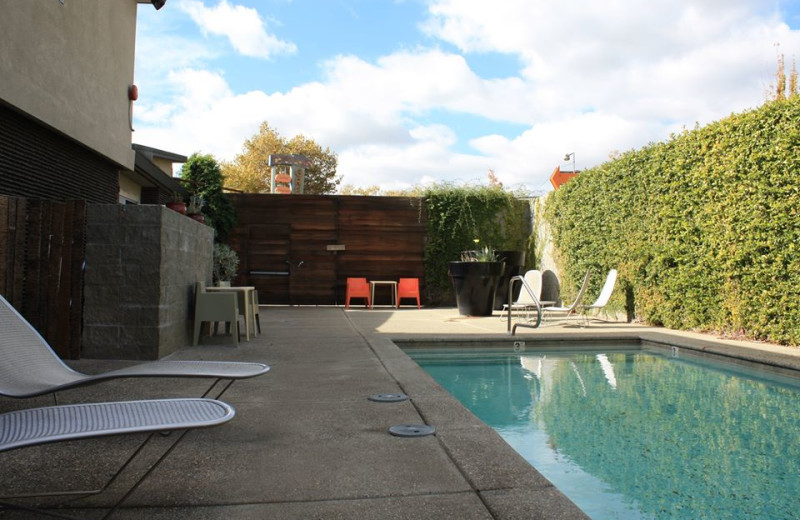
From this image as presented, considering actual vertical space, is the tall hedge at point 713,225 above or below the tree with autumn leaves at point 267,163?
below

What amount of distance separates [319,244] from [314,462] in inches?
403

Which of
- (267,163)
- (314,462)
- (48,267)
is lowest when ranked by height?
(314,462)

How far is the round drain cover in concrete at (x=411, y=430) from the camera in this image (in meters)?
2.47

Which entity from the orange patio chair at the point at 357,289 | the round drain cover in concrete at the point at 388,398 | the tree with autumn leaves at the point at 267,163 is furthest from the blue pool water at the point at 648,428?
the tree with autumn leaves at the point at 267,163

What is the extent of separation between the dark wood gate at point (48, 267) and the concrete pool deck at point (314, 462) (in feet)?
2.20

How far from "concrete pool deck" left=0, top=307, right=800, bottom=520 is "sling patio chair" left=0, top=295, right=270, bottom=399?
0.25 metres

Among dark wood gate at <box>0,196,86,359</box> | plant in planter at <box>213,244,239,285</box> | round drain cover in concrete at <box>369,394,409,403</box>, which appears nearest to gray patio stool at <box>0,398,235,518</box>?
round drain cover in concrete at <box>369,394,409,403</box>

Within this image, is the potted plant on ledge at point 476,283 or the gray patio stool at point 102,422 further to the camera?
the potted plant on ledge at point 476,283

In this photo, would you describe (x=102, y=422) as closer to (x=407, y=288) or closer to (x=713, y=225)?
(x=713, y=225)

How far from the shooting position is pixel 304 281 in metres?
12.1

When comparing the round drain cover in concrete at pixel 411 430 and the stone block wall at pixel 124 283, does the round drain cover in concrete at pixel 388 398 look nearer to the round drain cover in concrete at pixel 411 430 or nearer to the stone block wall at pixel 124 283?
the round drain cover in concrete at pixel 411 430

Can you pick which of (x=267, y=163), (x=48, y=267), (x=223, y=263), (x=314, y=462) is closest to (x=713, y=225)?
(x=314, y=462)

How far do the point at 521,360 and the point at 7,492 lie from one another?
4679 mm

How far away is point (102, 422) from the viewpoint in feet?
5.76
